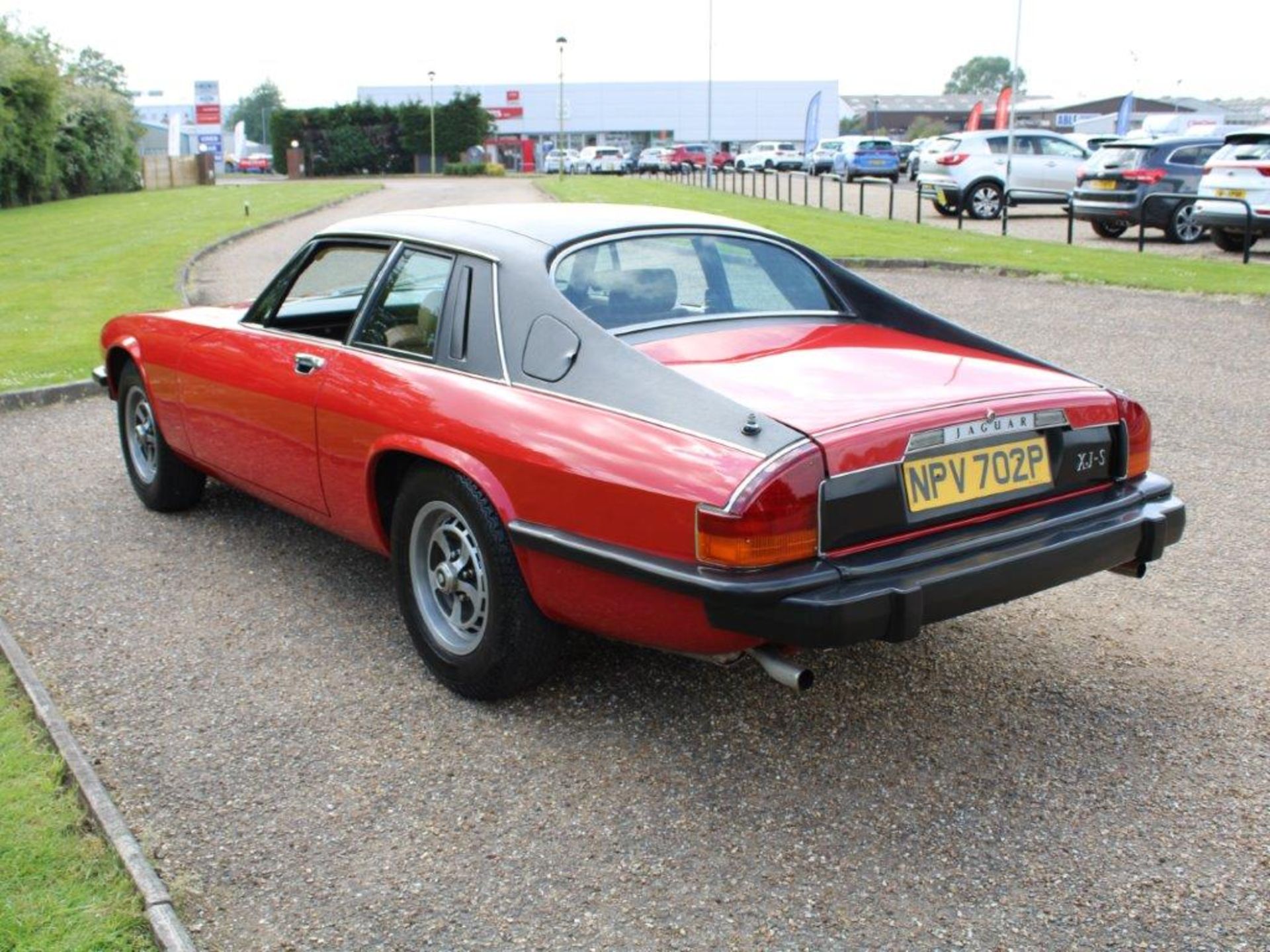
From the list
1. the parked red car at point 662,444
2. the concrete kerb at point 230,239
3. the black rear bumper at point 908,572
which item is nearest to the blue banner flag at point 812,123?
the concrete kerb at point 230,239

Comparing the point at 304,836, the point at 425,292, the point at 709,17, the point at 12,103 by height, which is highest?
the point at 709,17

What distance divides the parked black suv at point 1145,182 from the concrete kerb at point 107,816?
17.1m

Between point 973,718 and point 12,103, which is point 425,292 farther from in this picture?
point 12,103

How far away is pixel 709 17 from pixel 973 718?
44424 millimetres

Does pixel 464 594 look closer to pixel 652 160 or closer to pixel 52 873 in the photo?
pixel 52 873

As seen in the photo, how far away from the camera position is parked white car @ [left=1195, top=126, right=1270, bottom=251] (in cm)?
1585

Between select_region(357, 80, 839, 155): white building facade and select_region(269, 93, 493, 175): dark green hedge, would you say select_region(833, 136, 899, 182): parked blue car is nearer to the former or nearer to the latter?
select_region(269, 93, 493, 175): dark green hedge

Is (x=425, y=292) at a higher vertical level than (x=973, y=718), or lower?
higher

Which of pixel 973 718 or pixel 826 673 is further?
pixel 826 673

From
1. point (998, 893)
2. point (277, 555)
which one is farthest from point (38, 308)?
point (998, 893)

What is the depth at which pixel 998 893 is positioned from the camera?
9.55 ft

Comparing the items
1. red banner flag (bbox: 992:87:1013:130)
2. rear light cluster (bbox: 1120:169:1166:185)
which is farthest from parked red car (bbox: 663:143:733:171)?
rear light cluster (bbox: 1120:169:1166:185)

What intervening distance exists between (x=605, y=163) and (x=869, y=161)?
25.8m

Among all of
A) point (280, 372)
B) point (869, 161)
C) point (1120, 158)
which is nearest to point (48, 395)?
point (280, 372)
